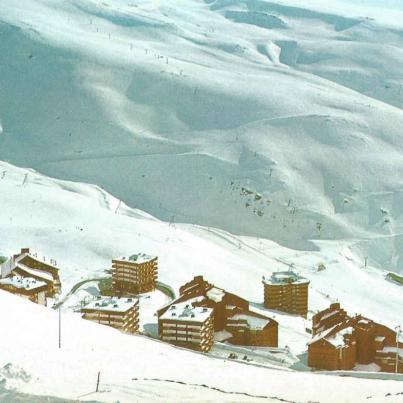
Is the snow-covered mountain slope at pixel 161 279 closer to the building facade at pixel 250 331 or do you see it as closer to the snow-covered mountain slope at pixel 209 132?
the building facade at pixel 250 331

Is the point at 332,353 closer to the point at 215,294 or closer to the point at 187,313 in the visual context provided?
the point at 187,313

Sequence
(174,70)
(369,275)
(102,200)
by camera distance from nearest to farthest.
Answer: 1. (369,275)
2. (102,200)
3. (174,70)

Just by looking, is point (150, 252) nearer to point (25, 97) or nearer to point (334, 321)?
point (334, 321)

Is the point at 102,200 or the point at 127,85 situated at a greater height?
the point at 127,85

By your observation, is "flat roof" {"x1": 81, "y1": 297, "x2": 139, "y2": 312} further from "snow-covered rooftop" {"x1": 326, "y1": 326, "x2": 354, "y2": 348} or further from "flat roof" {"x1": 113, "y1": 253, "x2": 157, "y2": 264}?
"flat roof" {"x1": 113, "y1": 253, "x2": 157, "y2": 264}

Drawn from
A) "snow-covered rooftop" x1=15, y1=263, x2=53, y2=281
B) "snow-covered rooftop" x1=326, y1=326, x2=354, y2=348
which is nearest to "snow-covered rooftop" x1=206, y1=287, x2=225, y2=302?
"snow-covered rooftop" x1=326, y1=326, x2=354, y2=348

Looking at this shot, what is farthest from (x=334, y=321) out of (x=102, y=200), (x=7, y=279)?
Result: (x=102, y=200)

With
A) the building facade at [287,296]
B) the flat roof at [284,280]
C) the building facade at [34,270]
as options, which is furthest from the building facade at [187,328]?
the flat roof at [284,280]
